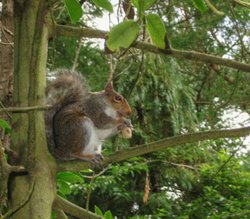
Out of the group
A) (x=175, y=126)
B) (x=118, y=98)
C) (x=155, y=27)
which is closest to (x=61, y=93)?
(x=118, y=98)

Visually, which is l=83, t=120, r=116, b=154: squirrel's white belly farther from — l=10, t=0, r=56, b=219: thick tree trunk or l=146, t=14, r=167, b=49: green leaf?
l=146, t=14, r=167, b=49: green leaf

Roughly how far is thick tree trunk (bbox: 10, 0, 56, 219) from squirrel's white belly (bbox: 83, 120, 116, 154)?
1.69 ft

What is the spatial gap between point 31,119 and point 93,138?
594 millimetres

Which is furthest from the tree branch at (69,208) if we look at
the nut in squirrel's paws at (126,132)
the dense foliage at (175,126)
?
the dense foliage at (175,126)

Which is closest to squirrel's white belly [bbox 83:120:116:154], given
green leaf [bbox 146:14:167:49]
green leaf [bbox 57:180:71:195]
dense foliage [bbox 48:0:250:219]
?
green leaf [bbox 57:180:71:195]

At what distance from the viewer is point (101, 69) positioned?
130 inches

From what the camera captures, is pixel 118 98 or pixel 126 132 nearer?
pixel 126 132

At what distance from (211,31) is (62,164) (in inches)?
103

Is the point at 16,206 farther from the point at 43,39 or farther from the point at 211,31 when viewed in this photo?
the point at 211,31

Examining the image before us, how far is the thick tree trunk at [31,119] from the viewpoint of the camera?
777 millimetres

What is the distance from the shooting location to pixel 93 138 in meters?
1.39

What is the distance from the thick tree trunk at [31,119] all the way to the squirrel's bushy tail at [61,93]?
38 centimetres

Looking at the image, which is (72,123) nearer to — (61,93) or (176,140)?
(61,93)

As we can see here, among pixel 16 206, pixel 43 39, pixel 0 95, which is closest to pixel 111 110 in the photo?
pixel 0 95
